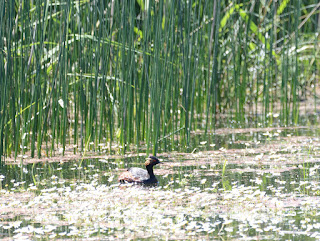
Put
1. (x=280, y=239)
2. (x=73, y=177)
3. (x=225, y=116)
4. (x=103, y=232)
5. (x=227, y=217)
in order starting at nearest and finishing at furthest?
(x=280, y=239) → (x=103, y=232) → (x=227, y=217) → (x=73, y=177) → (x=225, y=116)

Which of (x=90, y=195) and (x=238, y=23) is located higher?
(x=238, y=23)

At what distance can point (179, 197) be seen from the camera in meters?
4.14

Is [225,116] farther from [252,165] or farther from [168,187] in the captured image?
[168,187]

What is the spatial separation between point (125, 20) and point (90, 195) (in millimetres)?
1438

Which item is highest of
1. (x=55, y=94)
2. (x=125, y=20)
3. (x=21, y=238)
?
(x=125, y=20)

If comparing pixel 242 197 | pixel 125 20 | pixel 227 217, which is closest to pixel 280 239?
pixel 227 217

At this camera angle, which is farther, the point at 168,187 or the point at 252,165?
→ the point at 252,165

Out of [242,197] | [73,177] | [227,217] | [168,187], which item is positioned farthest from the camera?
[73,177]

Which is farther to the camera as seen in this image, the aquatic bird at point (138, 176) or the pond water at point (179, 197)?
the aquatic bird at point (138, 176)

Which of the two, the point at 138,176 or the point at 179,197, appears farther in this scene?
the point at 138,176

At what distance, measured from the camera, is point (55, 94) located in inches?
216

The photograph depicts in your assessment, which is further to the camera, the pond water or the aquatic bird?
the aquatic bird

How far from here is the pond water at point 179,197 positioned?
349cm

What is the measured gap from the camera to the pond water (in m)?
3.49
